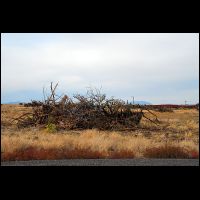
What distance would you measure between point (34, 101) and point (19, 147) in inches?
412

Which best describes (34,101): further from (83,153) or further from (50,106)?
(83,153)

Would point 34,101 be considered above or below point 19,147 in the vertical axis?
above
